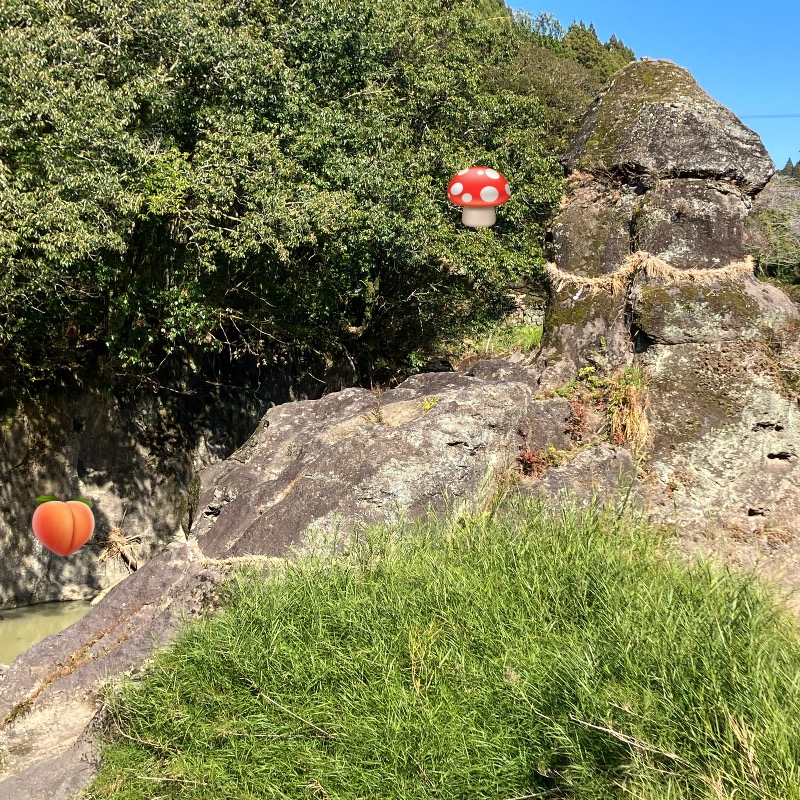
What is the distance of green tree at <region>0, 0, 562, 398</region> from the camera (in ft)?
24.8

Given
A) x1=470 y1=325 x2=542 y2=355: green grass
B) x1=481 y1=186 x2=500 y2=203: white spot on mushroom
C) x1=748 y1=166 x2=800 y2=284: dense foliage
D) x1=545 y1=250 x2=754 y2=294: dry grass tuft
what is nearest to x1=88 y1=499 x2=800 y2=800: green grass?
x1=545 y1=250 x2=754 y2=294: dry grass tuft

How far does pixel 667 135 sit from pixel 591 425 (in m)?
2.54

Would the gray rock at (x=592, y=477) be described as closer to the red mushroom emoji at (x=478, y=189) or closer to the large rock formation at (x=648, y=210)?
the large rock formation at (x=648, y=210)

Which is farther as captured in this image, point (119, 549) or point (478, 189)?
point (119, 549)

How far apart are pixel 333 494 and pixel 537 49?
22868 mm

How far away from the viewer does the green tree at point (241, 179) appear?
24.8ft

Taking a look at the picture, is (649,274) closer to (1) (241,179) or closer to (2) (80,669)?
(2) (80,669)

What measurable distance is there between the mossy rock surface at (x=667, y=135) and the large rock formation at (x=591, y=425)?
15 mm

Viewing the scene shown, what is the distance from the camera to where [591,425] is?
578 centimetres

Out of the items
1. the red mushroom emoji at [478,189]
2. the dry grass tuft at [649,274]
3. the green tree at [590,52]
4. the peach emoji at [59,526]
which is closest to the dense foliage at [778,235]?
the red mushroom emoji at [478,189]

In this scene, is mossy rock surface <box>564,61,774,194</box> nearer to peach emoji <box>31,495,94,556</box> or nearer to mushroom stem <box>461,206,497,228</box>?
mushroom stem <box>461,206,497,228</box>

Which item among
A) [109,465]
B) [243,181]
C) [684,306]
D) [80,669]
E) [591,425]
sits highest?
[243,181]

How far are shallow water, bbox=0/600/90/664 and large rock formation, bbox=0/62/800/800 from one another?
5.28 metres

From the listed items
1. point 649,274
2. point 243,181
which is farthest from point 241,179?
point 649,274
